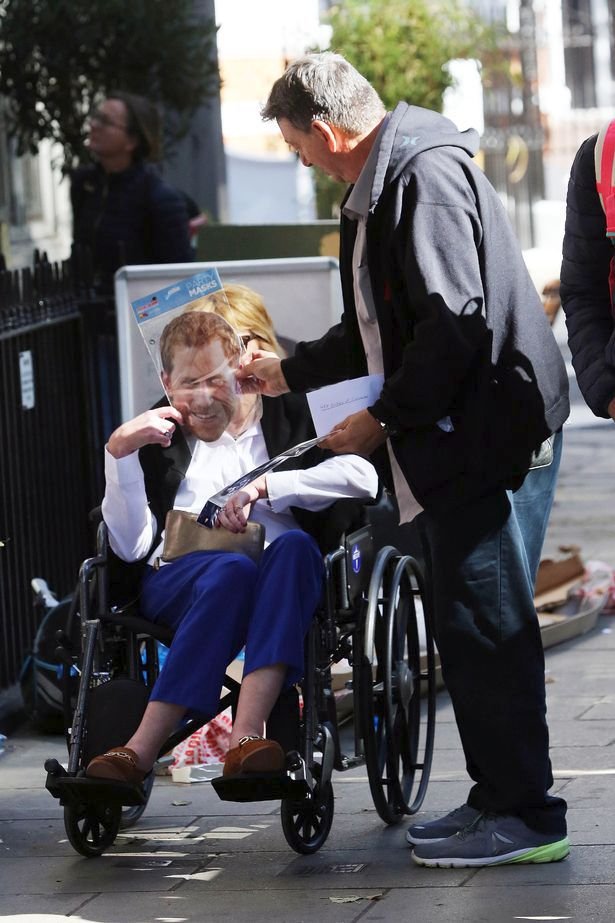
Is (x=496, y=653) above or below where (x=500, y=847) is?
above

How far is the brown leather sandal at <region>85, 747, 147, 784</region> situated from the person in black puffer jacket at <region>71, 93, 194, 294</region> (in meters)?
4.15

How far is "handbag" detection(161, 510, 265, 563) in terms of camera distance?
4.61 meters

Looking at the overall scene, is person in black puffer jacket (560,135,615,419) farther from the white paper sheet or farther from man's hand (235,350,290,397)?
man's hand (235,350,290,397)

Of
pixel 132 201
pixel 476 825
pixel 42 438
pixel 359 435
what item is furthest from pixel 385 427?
pixel 132 201

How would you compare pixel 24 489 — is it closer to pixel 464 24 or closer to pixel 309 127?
pixel 309 127

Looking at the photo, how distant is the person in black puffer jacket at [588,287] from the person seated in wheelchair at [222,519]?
2.61 feet

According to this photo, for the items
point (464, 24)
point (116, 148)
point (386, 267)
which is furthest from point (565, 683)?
point (464, 24)

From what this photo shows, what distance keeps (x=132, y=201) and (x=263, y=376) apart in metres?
3.76

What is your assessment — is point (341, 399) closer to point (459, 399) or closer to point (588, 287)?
point (459, 399)

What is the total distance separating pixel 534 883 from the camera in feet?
13.4

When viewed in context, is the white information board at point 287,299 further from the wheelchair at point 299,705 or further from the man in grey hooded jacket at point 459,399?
the man in grey hooded jacket at point 459,399

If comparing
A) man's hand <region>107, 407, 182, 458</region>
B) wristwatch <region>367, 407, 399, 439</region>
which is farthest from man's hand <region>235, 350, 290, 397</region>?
wristwatch <region>367, 407, 399, 439</region>

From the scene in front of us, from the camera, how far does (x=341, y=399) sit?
4184mm

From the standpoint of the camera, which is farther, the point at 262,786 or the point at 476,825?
the point at 476,825
